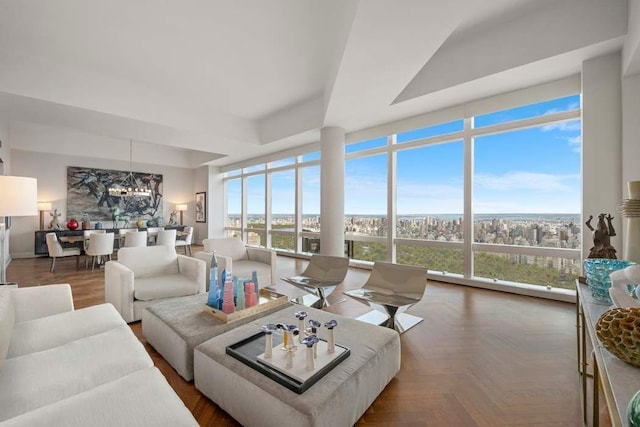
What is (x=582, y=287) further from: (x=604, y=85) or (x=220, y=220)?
(x=220, y=220)

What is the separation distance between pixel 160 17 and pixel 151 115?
2282 millimetres

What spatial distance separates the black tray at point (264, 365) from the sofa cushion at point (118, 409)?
0.48 m

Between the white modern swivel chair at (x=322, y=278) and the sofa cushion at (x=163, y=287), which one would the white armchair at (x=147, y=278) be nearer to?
the sofa cushion at (x=163, y=287)

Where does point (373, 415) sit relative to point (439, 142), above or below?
below

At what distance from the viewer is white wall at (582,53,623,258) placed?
314 cm

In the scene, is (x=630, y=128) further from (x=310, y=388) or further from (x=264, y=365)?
(x=264, y=365)

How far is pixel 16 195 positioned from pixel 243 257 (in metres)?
2.89

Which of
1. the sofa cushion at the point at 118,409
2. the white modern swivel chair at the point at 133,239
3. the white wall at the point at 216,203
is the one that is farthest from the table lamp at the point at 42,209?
the sofa cushion at the point at 118,409

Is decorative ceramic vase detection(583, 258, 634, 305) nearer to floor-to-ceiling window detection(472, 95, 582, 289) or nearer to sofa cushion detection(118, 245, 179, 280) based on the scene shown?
floor-to-ceiling window detection(472, 95, 582, 289)

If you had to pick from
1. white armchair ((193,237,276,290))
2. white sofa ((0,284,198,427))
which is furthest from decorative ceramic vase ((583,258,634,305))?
white armchair ((193,237,276,290))

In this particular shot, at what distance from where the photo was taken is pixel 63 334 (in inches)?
71.3

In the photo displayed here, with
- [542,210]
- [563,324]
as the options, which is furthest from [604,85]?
[563,324]

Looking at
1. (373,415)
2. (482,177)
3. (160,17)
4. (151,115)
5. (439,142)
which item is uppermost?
(160,17)

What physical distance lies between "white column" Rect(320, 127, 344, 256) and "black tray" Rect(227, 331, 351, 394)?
12.4ft
